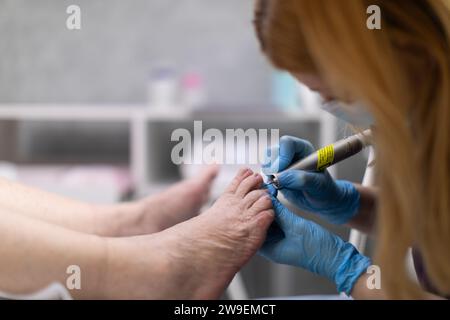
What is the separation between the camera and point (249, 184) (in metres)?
0.62

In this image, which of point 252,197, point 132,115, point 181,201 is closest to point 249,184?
point 252,197

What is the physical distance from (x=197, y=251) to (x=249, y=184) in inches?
3.8

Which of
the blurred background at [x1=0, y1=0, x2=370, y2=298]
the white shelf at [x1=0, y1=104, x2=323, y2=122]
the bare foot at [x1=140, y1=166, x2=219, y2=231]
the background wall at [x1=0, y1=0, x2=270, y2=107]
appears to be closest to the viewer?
the bare foot at [x1=140, y1=166, x2=219, y2=231]

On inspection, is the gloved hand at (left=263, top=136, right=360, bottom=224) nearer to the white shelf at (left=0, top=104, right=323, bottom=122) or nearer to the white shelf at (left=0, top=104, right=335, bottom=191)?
the white shelf at (left=0, top=104, right=335, bottom=191)

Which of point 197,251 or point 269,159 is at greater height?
point 269,159

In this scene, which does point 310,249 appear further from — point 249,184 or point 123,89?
point 123,89

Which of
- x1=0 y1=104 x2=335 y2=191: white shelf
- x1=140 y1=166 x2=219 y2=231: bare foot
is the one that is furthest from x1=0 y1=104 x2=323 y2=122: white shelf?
x1=140 y1=166 x2=219 y2=231: bare foot

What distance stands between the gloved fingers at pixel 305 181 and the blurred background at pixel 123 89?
354mm

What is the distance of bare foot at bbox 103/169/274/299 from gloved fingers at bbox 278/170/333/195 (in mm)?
38

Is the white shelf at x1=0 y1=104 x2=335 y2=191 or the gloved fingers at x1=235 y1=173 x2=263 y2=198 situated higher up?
the white shelf at x1=0 y1=104 x2=335 y2=191

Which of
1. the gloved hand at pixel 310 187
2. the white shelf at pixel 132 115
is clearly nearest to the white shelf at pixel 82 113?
the white shelf at pixel 132 115

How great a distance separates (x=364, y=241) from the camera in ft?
2.37

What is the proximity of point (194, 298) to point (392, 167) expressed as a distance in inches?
9.9

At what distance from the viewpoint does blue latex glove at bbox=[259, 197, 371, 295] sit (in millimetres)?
638
